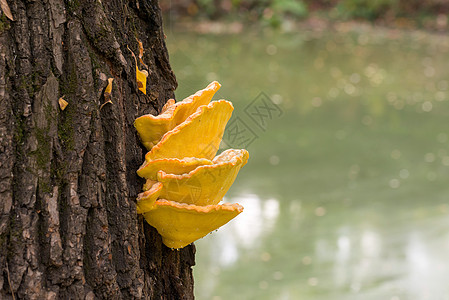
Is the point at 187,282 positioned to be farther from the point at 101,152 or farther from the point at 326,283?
the point at 326,283

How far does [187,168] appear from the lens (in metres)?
1.01

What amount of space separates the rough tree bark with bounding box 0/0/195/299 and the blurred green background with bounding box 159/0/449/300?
169 millimetres

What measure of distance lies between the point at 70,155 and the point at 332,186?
335 cm

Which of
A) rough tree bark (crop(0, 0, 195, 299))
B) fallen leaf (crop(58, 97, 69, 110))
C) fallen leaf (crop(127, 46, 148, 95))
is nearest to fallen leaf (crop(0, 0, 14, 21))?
rough tree bark (crop(0, 0, 195, 299))

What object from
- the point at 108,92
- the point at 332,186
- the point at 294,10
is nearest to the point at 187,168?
the point at 108,92

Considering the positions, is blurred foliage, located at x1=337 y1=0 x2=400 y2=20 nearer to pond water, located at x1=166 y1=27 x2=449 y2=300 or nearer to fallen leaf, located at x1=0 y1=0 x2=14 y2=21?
pond water, located at x1=166 y1=27 x2=449 y2=300

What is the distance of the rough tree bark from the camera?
904 millimetres

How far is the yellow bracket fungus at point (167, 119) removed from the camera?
104cm

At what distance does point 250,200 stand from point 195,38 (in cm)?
700

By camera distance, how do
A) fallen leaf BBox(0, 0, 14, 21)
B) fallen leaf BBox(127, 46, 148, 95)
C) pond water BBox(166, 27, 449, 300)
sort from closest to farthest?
fallen leaf BBox(0, 0, 14, 21), fallen leaf BBox(127, 46, 148, 95), pond water BBox(166, 27, 449, 300)

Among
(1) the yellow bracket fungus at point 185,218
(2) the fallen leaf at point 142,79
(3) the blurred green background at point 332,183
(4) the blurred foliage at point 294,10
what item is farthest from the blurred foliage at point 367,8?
(1) the yellow bracket fungus at point 185,218

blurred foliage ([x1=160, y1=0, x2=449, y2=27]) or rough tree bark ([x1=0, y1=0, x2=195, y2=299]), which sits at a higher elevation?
blurred foliage ([x1=160, y1=0, x2=449, y2=27])

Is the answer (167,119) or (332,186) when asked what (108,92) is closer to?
(167,119)

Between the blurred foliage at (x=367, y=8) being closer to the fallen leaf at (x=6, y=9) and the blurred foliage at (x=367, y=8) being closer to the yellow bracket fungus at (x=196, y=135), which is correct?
the yellow bracket fungus at (x=196, y=135)
